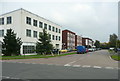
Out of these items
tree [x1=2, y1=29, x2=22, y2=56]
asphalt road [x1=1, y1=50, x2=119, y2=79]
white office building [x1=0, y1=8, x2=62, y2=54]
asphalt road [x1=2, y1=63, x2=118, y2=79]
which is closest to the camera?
asphalt road [x1=2, y1=63, x2=118, y2=79]

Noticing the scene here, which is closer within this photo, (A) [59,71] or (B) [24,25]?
(A) [59,71]

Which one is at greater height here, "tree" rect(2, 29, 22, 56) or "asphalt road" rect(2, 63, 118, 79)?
"tree" rect(2, 29, 22, 56)

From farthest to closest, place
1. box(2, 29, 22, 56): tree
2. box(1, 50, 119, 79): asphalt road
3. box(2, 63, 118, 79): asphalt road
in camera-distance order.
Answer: box(2, 29, 22, 56): tree, box(1, 50, 119, 79): asphalt road, box(2, 63, 118, 79): asphalt road

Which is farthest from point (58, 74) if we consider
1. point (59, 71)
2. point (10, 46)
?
point (10, 46)

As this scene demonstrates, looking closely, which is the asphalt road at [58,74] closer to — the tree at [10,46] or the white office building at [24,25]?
the tree at [10,46]

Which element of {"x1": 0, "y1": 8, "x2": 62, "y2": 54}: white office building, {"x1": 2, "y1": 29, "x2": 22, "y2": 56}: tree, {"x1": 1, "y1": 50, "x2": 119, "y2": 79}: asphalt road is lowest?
{"x1": 1, "y1": 50, "x2": 119, "y2": 79}: asphalt road

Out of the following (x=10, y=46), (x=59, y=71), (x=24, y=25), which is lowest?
(x=59, y=71)

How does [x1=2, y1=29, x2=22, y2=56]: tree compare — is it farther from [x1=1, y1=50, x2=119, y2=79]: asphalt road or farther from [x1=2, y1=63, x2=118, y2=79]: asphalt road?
[x1=2, y1=63, x2=118, y2=79]: asphalt road

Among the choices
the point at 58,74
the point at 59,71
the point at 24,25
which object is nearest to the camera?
the point at 58,74

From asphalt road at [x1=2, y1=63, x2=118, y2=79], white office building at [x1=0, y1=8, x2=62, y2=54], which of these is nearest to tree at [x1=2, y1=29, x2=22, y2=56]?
white office building at [x1=0, y1=8, x2=62, y2=54]

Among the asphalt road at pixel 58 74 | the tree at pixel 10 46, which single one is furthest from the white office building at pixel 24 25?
the asphalt road at pixel 58 74

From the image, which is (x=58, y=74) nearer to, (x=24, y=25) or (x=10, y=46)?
(x=10, y=46)

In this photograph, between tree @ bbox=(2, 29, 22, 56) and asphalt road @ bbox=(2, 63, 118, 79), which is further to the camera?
tree @ bbox=(2, 29, 22, 56)

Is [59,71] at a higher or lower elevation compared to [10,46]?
lower
